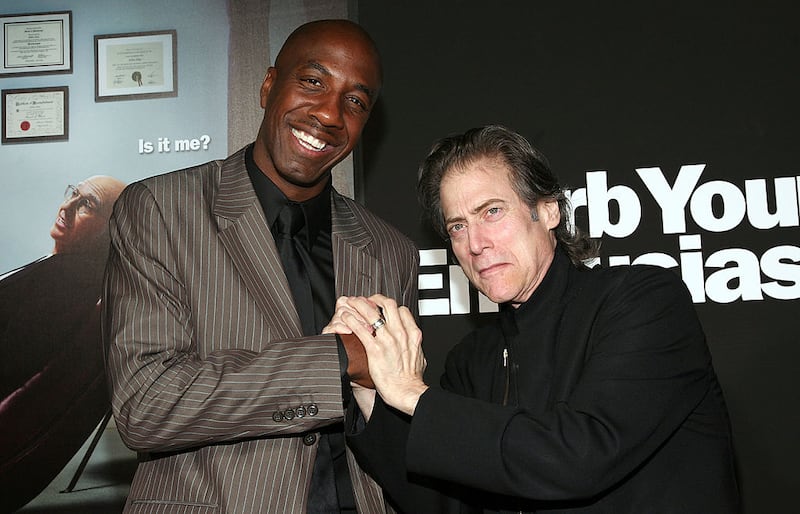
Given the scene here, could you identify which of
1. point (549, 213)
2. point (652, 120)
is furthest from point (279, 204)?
point (652, 120)

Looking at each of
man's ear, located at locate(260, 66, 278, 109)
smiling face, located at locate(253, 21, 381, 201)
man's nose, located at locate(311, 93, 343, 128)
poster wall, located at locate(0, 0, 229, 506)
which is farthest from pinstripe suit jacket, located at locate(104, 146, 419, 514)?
poster wall, located at locate(0, 0, 229, 506)

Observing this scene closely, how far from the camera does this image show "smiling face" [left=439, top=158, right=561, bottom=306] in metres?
2.16

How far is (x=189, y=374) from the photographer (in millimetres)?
1812

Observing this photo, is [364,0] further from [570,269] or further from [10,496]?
[10,496]

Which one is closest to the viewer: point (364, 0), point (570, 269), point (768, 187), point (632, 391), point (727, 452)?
point (632, 391)

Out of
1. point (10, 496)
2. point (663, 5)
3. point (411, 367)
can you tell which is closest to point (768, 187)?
point (663, 5)

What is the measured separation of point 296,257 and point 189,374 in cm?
55

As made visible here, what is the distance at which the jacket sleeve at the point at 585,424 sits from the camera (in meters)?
1.69

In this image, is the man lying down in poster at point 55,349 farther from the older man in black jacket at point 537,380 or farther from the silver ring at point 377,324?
the silver ring at point 377,324

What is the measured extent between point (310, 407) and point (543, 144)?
2087 mm

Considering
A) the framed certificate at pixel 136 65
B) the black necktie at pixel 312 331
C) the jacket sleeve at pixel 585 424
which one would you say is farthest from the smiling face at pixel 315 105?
the framed certificate at pixel 136 65

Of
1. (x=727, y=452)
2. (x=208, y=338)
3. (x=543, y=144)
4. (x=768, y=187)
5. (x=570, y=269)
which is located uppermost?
(x=543, y=144)

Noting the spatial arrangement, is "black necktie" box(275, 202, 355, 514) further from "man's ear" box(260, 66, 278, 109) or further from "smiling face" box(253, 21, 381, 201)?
"man's ear" box(260, 66, 278, 109)

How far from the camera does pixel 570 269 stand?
223cm
